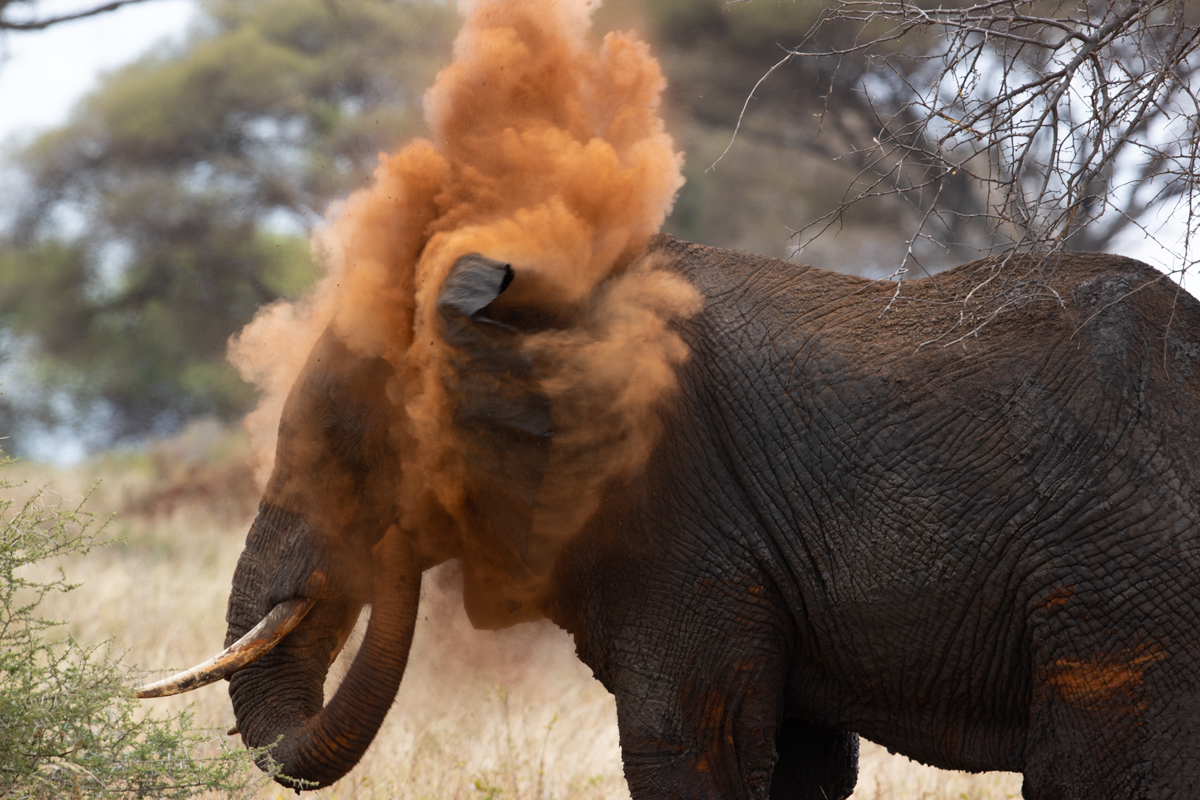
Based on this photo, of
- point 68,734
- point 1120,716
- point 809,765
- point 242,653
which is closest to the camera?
point 1120,716

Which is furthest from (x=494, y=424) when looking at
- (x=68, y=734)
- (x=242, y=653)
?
(x=68, y=734)

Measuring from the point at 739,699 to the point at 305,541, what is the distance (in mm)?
1805

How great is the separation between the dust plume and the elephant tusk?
613mm

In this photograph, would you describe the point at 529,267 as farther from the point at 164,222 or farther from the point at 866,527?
the point at 164,222

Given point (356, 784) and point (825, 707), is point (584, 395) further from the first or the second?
point (356, 784)

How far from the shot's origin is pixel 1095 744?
12.0 ft

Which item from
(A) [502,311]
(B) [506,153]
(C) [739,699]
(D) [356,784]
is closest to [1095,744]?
(C) [739,699]

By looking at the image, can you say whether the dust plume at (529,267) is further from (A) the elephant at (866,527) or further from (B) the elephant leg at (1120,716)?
(B) the elephant leg at (1120,716)

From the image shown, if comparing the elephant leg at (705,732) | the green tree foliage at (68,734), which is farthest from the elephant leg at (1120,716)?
the green tree foliage at (68,734)

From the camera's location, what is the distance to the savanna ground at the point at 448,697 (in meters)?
5.19

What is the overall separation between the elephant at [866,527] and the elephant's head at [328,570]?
0.05ft

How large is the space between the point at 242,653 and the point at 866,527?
7.88 ft

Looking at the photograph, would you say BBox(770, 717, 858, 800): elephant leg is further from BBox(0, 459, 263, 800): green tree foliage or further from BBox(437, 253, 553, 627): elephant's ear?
BBox(0, 459, 263, 800): green tree foliage

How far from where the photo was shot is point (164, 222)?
75.6 ft
